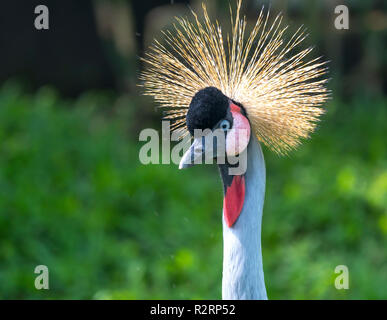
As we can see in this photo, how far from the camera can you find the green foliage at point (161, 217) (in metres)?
3.16

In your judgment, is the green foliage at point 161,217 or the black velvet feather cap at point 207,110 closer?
the black velvet feather cap at point 207,110

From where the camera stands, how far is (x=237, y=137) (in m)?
1.56

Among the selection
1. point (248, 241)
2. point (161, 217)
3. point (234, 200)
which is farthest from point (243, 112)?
point (161, 217)

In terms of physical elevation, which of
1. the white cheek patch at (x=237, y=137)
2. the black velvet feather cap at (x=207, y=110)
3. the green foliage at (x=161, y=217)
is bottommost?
the green foliage at (x=161, y=217)

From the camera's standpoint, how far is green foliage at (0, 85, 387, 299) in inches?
Result: 124

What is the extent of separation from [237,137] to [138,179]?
2.57 metres

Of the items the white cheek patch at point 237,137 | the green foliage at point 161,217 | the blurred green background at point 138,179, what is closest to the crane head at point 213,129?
the white cheek patch at point 237,137

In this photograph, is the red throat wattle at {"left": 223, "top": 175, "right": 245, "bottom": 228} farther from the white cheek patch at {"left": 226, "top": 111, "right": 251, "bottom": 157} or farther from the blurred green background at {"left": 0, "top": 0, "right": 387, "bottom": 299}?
the blurred green background at {"left": 0, "top": 0, "right": 387, "bottom": 299}

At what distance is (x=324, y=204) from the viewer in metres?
3.78

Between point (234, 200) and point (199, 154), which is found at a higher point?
point (199, 154)

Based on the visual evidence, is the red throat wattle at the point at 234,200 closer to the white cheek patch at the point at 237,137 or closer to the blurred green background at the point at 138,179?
the white cheek patch at the point at 237,137

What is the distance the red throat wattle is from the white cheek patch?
8 cm

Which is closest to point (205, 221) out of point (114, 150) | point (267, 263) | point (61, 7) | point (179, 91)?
point (267, 263)

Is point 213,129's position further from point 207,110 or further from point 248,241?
point 248,241
